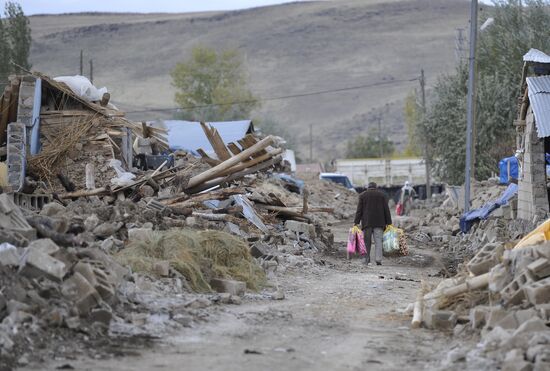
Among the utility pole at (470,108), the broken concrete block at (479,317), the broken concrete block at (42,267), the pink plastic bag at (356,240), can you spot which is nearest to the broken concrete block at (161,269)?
the broken concrete block at (42,267)

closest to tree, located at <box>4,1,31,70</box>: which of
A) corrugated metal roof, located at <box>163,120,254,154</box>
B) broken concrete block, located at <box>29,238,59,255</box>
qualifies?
corrugated metal roof, located at <box>163,120,254,154</box>

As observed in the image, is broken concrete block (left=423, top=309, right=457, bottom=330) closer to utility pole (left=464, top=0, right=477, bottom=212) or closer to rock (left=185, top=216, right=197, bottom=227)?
rock (left=185, top=216, right=197, bottom=227)

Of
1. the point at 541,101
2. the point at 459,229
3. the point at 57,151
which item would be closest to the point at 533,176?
the point at 541,101

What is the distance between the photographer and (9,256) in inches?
384

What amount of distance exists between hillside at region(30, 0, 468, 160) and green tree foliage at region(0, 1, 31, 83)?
44571 mm

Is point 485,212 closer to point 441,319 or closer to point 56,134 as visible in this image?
point 56,134

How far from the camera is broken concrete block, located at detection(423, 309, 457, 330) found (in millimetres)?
10383

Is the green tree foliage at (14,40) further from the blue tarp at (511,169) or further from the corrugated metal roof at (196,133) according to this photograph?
the blue tarp at (511,169)

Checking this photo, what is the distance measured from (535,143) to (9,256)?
13569 mm

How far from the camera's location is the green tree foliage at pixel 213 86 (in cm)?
7906

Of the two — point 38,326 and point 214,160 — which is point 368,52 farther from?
point 38,326

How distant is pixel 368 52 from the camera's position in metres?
140

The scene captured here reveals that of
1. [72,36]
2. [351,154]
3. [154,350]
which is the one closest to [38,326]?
[154,350]

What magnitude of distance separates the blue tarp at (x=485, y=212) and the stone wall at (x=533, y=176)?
2.10 metres
